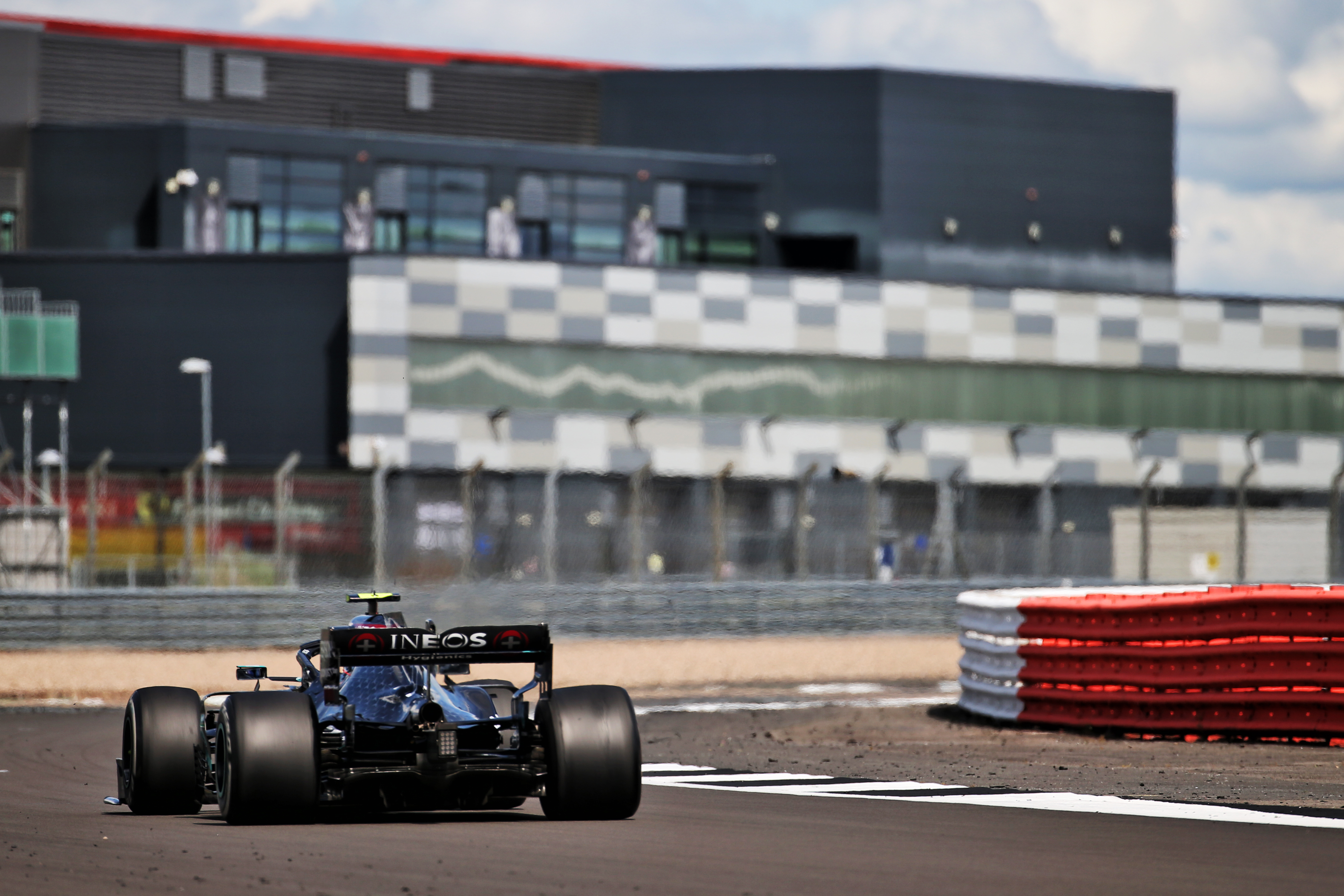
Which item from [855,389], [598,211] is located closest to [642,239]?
[598,211]

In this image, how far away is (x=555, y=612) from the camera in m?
24.7

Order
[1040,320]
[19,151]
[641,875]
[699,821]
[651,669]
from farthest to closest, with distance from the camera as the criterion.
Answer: [19,151]
[1040,320]
[651,669]
[699,821]
[641,875]

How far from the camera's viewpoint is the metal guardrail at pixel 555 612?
22.5 m

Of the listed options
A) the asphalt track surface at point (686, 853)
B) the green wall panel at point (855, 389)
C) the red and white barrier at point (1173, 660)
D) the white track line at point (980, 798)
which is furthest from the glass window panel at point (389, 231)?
the asphalt track surface at point (686, 853)

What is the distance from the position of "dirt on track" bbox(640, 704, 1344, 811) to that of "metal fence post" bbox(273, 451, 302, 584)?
27.3 feet

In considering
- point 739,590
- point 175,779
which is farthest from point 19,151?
point 175,779

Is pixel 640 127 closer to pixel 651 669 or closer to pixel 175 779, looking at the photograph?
pixel 651 669

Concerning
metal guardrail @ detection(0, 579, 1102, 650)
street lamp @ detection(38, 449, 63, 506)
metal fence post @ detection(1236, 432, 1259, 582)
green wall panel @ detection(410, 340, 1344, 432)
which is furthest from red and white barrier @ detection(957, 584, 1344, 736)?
street lamp @ detection(38, 449, 63, 506)

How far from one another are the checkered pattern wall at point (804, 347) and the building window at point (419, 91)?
49.8 feet

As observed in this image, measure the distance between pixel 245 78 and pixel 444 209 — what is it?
800 cm

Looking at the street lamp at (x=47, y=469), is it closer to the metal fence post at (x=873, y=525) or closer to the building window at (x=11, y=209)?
the building window at (x=11, y=209)

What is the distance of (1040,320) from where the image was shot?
48562 millimetres

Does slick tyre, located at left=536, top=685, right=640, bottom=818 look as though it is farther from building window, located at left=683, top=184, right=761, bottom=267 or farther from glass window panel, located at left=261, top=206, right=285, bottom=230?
building window, located at left=683, top=184, right=761, bottom=267

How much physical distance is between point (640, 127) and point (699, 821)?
160 feet
